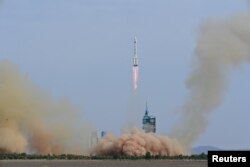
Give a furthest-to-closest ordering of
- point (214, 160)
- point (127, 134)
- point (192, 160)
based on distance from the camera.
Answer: point (192, 160) → point (127, 134) → point (214, 160)

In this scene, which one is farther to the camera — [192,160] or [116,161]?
[192,160]

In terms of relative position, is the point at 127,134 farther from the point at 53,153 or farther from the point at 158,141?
the point at 53,153

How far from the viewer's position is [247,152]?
1172 inches

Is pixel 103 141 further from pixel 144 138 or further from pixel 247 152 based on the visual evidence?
pixel 247 152

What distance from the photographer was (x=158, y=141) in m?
127

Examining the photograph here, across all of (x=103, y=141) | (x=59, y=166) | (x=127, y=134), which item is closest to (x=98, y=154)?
(x=103, y=141)

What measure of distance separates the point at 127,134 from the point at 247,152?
308ft

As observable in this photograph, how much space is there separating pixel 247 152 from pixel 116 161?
99.1m

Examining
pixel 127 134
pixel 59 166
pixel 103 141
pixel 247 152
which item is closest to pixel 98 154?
pixel 103 141

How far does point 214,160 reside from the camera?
28.8 meters

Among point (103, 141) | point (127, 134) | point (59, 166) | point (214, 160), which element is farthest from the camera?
point (103, 141)

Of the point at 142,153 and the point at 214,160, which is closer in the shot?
the point at 214,160

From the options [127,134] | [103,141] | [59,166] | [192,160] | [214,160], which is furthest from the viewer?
[192,160]

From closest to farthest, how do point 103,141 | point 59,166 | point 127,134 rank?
point 59,166 → point 127,134 → point 103,141
